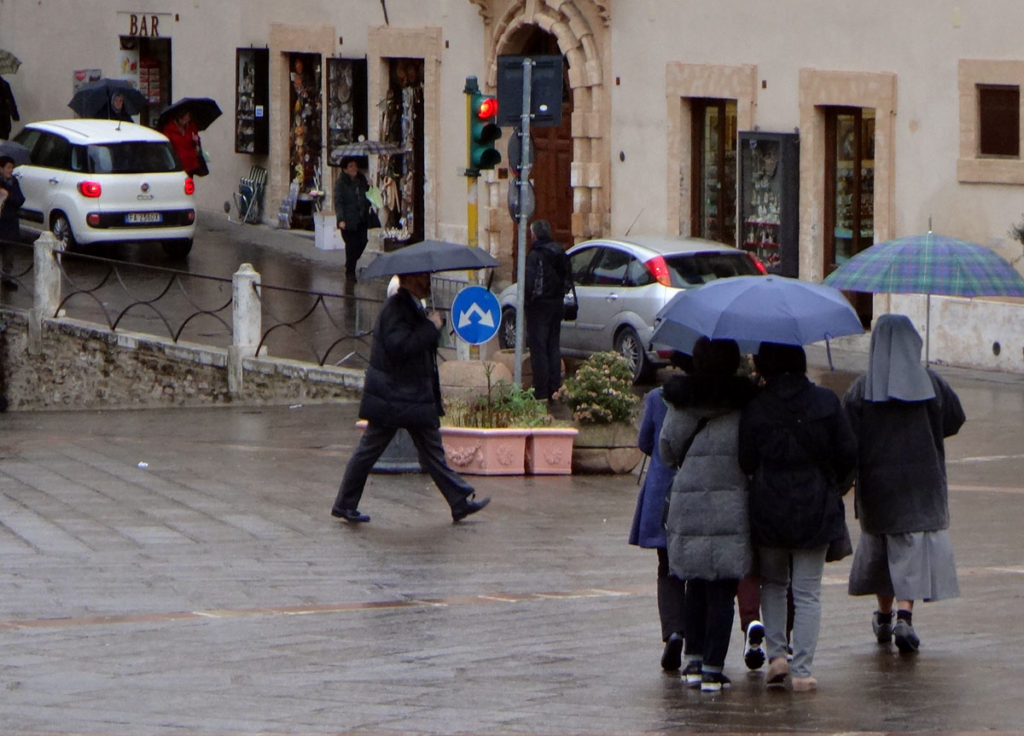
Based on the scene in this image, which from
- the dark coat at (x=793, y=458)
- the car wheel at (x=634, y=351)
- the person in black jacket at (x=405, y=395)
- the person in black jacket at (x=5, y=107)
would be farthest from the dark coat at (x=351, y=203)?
the dark coat at (x=793, y=458)

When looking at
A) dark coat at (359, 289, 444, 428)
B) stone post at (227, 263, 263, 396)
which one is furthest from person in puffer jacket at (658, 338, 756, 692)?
stone post at (227, 263, 263, 396)

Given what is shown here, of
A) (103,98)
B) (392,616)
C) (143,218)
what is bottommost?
(392,616)

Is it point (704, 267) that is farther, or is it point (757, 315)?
point (704, 267)

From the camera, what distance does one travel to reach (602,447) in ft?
50.7

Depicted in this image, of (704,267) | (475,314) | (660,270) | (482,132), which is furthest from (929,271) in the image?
(704,267)

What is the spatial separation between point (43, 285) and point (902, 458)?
16.4 meters

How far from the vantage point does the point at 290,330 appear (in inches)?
926

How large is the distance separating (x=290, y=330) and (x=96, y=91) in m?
11.2

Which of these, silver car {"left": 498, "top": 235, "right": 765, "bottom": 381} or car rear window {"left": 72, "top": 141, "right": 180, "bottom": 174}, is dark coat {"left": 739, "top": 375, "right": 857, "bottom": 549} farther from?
car rear window {"left": 72, "top": 141, "right": 180, "bottom": 174}

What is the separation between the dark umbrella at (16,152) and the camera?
2778 centimetres

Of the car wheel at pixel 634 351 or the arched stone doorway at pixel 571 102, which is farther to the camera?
the arched stone doorway at pixel 571 102

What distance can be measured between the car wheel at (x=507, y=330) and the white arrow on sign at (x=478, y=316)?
6714 mm

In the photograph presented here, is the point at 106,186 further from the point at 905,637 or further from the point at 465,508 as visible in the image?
the point at 905,637

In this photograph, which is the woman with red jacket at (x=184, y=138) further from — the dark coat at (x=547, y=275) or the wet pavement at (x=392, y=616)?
the wet pavement at (x=392, y=616)
